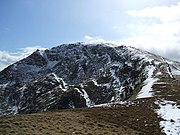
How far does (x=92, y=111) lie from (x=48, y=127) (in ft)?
44.8

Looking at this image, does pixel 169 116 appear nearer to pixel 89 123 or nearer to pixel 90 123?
pixel 90 123

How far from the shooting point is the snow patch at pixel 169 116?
36991 mm

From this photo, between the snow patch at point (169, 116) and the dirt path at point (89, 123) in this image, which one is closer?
the dirt path at point (89, 123)

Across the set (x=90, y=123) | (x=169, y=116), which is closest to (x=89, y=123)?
(x=90, y=123)

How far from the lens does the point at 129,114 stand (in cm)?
4503

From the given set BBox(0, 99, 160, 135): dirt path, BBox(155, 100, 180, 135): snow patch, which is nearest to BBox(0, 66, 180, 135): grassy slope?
BBox(0, 99, 160, 135): dirt path

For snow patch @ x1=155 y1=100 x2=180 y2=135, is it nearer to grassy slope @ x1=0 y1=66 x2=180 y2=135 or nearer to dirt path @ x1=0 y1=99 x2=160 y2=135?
grassy slope @ x1=0 y1=66 x2=180 y2=135

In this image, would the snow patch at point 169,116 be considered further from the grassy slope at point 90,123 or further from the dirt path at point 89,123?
the dirt path at point 89,123

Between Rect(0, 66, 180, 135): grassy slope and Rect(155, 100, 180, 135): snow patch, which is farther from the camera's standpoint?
Rect(155, 100, 180, 135): snow patch

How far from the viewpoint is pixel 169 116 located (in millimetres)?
42844

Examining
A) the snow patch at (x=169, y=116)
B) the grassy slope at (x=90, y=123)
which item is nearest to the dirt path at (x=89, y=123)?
the grassy slope at (x=90, y=123)

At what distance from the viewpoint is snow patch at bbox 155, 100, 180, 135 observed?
3699 centimetres

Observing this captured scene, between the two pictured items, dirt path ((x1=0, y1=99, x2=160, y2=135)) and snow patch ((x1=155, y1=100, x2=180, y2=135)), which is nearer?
dirt path ((x1=0, y1=99, x2=160, y2=135))

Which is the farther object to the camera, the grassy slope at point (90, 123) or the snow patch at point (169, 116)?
the snow patch at point (169, 116)
